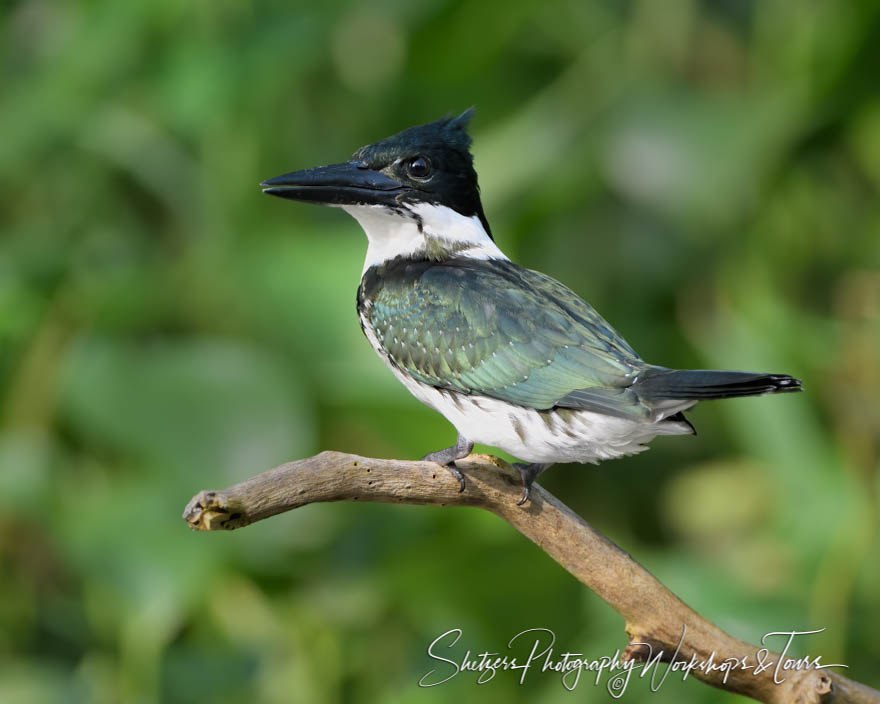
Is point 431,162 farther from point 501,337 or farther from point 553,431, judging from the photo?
point 553,431

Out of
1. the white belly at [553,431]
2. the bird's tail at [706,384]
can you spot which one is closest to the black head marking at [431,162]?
the white belly at [553,431]

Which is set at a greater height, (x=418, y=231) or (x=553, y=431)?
(x=418, y=231)

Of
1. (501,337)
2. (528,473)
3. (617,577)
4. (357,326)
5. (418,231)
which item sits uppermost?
(357,326)

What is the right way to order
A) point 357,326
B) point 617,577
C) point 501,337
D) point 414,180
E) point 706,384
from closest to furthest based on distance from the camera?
1. point 706,384
2. point 617,577
3. point 501,337
4. point 414,180
5. point 357,326

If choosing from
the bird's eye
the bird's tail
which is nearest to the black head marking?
the bird's eye

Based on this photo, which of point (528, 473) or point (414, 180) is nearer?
point (528, 473)

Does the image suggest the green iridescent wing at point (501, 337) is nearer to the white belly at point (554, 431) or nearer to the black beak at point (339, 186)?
the white belly at point (554, 431)

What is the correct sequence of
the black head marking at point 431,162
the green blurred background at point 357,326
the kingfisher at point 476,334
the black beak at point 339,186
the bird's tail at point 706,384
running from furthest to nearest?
the green blurred background at point 357,326 → the black head marking at point 431,162 → the black beak at point 339,186 → the kingfisher at point 476,334 → the bird's tail at point 706,384

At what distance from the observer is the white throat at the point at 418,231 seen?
184cm

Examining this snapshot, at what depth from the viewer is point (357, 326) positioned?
3.02 meters

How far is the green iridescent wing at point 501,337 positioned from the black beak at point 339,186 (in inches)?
4.9

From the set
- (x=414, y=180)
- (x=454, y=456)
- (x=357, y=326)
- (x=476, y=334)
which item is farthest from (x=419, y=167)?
(x=357, y=326)

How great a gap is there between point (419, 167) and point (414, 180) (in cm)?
2

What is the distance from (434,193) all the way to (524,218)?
4.84 feet
